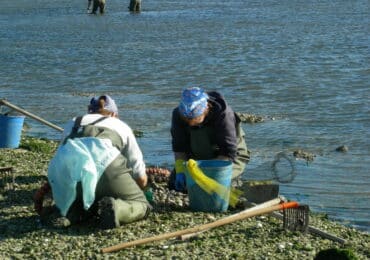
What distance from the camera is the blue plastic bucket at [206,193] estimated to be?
312 inches

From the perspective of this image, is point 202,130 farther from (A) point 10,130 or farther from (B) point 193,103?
(A) point 10,130

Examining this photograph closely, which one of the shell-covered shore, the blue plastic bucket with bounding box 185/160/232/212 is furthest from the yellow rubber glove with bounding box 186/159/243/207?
the shell-covered shore

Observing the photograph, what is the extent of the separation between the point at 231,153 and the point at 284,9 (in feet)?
121

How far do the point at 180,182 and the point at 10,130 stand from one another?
3.77 meters

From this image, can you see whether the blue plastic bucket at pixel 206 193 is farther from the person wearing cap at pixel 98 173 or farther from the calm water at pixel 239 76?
the calm water at pixel 239 76

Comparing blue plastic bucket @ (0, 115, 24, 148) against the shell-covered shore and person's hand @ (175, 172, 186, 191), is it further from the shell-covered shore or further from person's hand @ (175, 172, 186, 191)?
person's hand @ (175, 172, 186, 191)

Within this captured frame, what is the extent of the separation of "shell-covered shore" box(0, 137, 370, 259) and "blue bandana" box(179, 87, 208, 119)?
93 centimetres

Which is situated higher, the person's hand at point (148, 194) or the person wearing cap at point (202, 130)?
the person wearing cap at point (202, 130)

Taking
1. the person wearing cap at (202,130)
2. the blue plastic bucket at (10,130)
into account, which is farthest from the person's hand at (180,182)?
the blue plastic bucket at (10,130)

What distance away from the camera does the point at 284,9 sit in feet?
145

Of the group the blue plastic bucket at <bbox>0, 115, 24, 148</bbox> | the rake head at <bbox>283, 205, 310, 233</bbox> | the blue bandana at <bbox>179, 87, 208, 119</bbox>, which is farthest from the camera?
the blue plastic bucket at <bbox>0, 115, 24, 148</bbox>

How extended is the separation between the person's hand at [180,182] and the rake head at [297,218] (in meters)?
1.21

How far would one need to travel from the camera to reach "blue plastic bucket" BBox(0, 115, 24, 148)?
11.3 m

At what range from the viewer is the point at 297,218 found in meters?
7.59
